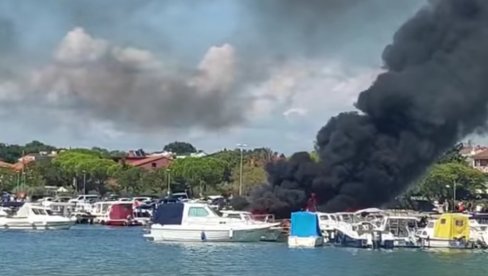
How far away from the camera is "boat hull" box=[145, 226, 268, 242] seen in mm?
77562

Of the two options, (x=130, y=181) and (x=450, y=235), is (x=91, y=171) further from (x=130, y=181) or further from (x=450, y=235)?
(x=450, y=235)

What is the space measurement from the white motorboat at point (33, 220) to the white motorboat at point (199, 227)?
24319mm

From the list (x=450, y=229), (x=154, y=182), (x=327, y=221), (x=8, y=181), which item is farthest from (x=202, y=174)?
(x=450, y=229)

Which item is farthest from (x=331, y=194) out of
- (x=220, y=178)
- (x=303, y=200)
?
(x=220, y=178)

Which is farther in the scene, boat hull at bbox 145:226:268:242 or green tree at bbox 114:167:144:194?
green tree at bbox 114:167:144:194

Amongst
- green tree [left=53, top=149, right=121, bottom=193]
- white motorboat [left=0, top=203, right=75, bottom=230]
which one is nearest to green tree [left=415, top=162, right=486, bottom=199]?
white motorboat [left=0, top=203, right=75, bottom=230]

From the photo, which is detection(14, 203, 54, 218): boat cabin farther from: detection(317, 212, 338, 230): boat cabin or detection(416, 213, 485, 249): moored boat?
detection(416, 213, 485, 249): moored boat

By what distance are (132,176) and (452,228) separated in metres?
107

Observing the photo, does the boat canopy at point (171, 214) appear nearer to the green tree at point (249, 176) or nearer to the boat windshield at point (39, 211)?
the boat windshield at point (39, 211)

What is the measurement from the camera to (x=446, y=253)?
71.4 meters

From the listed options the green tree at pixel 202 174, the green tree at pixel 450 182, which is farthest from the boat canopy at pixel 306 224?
the green tree at pixel 202 174

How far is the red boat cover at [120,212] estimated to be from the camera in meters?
121

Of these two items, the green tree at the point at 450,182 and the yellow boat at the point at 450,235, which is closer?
the yellow boat at the point at 450,235

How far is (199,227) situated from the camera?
3076 inches
